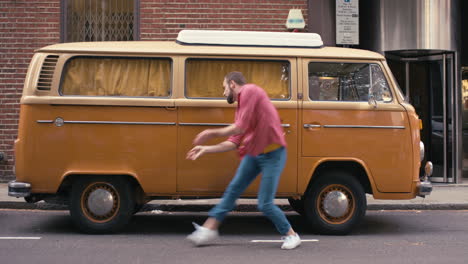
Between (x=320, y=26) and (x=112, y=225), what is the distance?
269 inches

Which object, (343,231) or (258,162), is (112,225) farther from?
(343,231)

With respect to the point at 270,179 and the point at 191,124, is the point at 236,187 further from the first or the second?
the point at 191,124

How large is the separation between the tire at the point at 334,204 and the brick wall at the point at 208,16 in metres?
5.72

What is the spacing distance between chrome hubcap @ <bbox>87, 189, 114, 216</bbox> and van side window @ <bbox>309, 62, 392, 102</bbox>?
9.05 feet

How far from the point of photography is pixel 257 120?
242 inches

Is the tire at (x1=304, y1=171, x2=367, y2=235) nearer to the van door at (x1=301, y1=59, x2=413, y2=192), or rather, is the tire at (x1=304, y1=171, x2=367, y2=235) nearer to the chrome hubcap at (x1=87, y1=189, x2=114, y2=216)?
the van door at (x1=301, y1=59, x2=413, y2=192)

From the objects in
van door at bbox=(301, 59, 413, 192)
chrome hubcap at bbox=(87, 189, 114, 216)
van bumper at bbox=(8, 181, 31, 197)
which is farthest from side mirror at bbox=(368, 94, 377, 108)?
van bumper at bbox=(8, 181, 31, 197)

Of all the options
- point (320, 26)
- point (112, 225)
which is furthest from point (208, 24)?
point (112, 225)

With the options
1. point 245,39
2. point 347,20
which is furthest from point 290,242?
point 347,20

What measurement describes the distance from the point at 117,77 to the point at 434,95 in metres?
7.91

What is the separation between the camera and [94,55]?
7129 mm

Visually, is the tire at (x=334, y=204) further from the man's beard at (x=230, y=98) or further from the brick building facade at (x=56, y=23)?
the brick building facade at (x=56, y=23)

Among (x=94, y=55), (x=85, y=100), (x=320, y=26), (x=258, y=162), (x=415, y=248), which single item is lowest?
(x=415, y=248)

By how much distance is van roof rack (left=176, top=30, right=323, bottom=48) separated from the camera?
7.28 m
